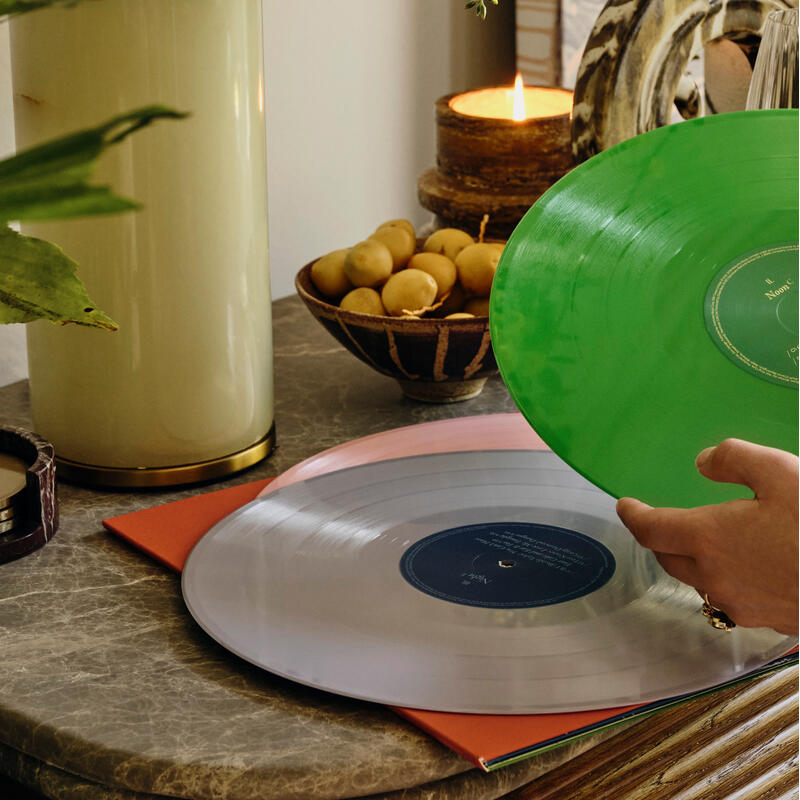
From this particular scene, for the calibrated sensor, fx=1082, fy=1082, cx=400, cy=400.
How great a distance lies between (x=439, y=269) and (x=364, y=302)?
74 millimetres

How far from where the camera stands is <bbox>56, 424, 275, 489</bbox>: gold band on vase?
2.57 feet

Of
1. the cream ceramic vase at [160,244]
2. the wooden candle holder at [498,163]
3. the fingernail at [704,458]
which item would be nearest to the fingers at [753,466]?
the fingernail at [704,458]

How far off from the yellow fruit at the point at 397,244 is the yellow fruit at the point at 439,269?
0.02 m

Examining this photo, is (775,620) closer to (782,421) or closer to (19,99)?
(782,421)

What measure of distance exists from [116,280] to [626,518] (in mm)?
366

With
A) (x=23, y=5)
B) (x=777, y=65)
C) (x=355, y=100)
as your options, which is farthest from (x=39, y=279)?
(x=355, y=100)

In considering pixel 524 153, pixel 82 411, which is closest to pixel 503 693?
pixel 82 411

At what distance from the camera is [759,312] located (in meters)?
0.69

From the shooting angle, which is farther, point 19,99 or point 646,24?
point 646,24

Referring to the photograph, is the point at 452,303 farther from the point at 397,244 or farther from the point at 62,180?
the point at 62,180

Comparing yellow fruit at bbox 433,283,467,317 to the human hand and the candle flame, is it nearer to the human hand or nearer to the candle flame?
the candle flame

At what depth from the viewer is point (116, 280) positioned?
0.72 meters

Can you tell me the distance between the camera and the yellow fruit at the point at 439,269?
3.05 feet

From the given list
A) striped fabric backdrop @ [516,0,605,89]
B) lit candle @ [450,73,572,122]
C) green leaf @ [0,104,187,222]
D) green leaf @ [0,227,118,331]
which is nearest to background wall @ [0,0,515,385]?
striped fabric backdrop @ [516,0,605,89]
